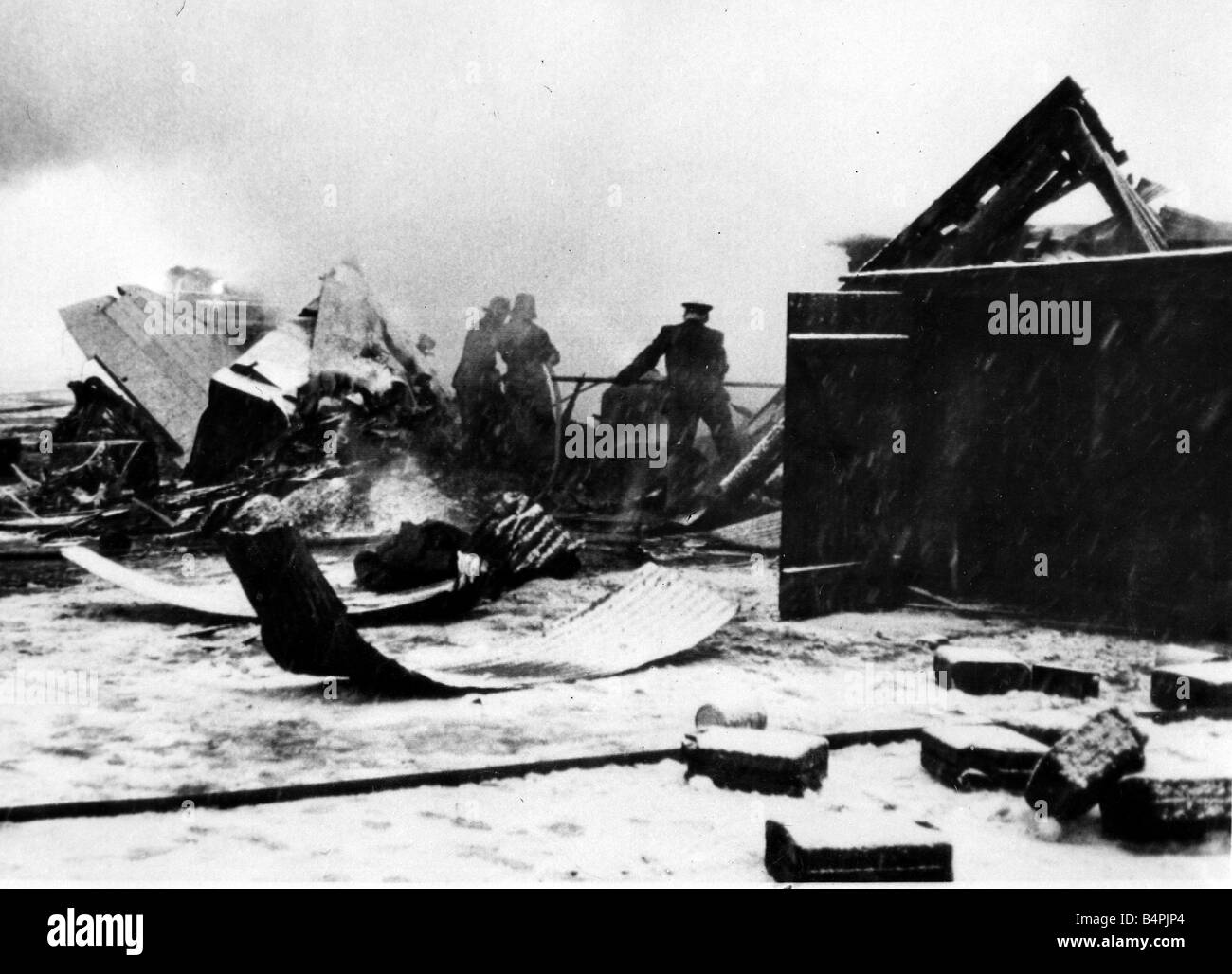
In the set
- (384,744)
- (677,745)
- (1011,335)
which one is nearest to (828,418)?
(1011,335)

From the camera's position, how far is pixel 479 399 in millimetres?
9750

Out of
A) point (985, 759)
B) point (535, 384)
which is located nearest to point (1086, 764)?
point (985, 759)

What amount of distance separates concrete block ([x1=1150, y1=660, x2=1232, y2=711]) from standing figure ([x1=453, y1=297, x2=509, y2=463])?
6057mm

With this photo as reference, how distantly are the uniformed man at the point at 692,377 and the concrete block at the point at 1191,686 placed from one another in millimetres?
4839

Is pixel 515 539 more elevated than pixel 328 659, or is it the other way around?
pixel 515 539

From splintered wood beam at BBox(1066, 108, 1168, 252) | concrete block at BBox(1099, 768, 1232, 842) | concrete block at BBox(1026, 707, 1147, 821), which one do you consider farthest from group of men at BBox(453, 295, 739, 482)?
concrete block at BBox(1099, 768, 1232, 842)

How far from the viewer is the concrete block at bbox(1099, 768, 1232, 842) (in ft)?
11.3

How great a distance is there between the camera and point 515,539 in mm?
6891

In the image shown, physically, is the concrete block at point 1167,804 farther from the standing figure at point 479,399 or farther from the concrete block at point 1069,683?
the standing figure at point 479,399

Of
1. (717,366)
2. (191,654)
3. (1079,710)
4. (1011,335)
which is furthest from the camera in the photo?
(717,366)

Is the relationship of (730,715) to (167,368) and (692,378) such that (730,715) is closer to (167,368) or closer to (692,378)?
(692,378)

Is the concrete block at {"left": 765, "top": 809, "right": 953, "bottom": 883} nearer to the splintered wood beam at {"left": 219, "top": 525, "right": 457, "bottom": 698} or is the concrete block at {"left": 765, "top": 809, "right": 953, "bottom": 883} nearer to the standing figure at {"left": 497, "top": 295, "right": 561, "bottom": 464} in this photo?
the splintered wood beam at {"left": 219, "top": 525, "right": 457, "bottom": 698}
